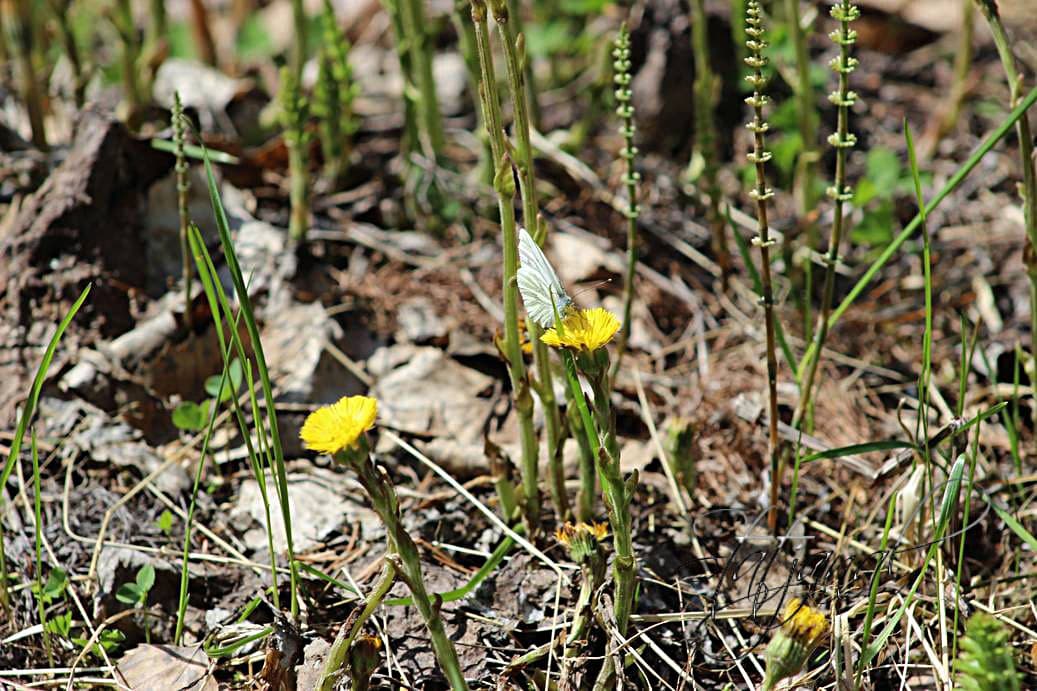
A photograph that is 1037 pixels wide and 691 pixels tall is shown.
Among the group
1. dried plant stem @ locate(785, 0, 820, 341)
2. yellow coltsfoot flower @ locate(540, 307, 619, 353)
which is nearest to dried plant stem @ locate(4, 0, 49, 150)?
yellow coltsfoot flower @ locate(540, 307, 619, 353)

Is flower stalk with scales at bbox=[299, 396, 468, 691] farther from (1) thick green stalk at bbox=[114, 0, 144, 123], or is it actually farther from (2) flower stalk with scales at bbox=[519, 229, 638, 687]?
(1) thick green stalk at bbox=[114, 0, 144, 123]

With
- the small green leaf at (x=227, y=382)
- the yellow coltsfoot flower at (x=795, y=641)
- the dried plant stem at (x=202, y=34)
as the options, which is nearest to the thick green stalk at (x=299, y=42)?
the dried plant stem at (x=202, y=34)

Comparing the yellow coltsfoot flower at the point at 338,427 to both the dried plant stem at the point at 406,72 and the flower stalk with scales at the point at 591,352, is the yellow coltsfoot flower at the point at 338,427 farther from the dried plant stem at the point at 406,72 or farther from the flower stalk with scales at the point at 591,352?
the dried plant stem at the point at 406,72

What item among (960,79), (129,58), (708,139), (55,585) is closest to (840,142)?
(708,139)

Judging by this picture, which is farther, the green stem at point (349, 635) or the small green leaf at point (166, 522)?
the small green leaf at point (166, 522)

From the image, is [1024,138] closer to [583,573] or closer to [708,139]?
[708,139]

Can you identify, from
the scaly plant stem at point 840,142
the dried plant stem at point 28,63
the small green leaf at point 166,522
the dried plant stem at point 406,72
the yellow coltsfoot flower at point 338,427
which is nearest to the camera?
the yellow coltsfoot flower at point 338,427

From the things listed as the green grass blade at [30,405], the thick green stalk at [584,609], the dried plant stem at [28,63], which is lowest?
the thick green stalk at [584,609]
